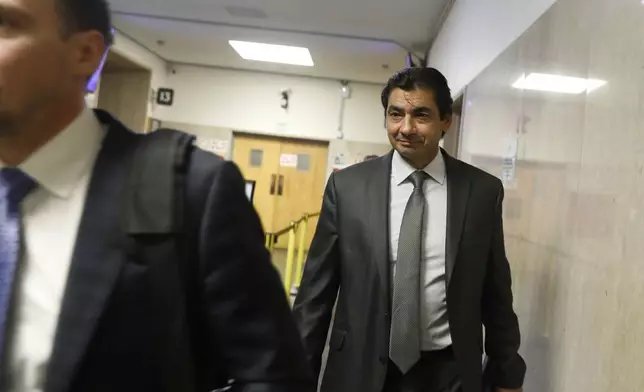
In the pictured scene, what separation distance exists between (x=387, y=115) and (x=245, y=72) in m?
5.83

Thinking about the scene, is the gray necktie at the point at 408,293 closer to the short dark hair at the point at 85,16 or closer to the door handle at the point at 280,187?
the short dark hair at the point at 85,16

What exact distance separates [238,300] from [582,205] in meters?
0.93

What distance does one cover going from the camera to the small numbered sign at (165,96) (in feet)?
23.4

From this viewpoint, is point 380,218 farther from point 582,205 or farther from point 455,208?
point 582,205

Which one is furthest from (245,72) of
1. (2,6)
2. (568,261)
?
(2,6)

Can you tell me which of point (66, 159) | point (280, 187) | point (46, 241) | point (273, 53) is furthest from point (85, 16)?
point (280, 187)

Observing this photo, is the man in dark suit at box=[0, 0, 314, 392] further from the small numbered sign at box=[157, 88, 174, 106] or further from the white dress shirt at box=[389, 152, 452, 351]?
the small numbered sign at box=[157, 88, 174, 106]

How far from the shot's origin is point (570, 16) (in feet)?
4.87

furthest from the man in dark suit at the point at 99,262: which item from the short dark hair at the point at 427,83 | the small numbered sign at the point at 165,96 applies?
the small numbered sign at the point at 165,96

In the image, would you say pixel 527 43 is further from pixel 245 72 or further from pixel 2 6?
pixel 245 72

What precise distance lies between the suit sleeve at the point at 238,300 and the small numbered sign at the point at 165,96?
683 centimetres

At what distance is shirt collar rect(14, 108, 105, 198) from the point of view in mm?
686

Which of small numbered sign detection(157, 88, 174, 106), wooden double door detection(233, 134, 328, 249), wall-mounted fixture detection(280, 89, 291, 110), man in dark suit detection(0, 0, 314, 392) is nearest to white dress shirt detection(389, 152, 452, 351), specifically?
man in dark suit detection(0, 0, 314, 392)

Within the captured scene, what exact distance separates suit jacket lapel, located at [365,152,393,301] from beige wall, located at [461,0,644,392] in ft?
1.41
